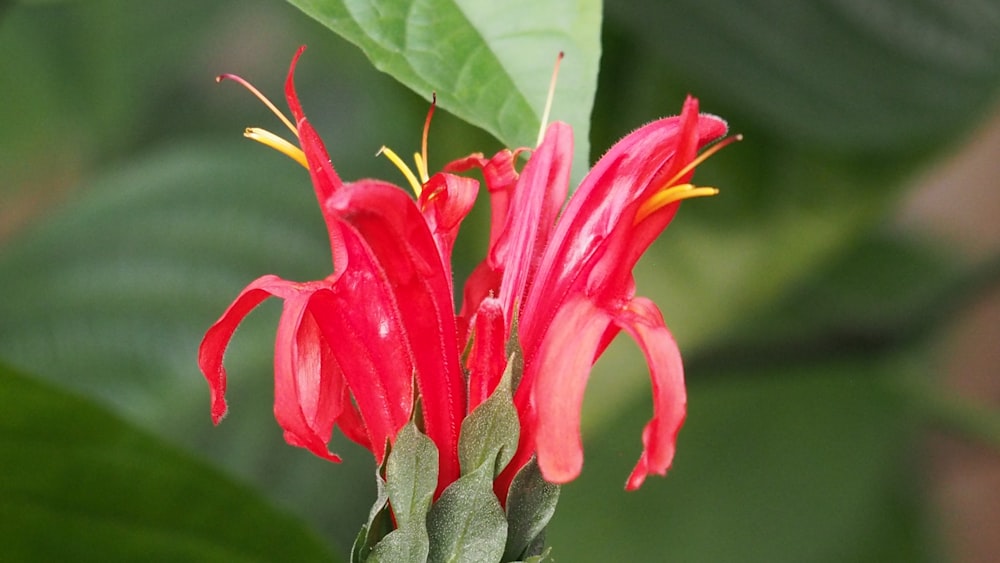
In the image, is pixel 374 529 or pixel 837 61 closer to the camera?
pixel 374 529

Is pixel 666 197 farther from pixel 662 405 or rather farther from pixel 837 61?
pixel 837 61

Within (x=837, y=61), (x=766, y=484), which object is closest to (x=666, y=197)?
(x=837, y=61)

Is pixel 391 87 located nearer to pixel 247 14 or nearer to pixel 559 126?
pixel 559 126

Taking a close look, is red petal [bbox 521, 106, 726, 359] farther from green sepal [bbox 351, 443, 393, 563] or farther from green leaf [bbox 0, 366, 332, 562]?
green leaf [bbox 0, 366, 332, 562]

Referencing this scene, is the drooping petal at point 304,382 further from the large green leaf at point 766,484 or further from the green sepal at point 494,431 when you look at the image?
the large green leaf at point 766,484

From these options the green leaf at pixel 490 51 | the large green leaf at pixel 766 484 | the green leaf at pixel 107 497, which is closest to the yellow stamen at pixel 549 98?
the green leaf at pixel 490 51

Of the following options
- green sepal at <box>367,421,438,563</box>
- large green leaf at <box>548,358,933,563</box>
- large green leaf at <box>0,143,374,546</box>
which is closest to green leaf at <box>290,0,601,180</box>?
green sepal at <box>367,421,438,563</box>
